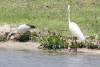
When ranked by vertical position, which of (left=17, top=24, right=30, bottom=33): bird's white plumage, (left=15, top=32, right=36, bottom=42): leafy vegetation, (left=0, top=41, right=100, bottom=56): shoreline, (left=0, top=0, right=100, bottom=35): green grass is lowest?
(left=0, top=41, right=100, bottom=56): shoreline

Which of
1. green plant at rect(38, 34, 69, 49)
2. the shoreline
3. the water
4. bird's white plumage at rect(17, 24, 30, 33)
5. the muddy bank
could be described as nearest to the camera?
the water

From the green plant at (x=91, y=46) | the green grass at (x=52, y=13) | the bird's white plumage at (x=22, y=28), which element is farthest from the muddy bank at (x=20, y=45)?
the green plant at (x=91, y=46)

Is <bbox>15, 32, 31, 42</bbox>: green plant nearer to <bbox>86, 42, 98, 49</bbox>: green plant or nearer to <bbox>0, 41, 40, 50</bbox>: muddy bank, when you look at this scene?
<bbox>0, 41, 40, 50</bbox>: muddy bank

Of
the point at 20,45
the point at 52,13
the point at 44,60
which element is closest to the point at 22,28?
the point at 20,45

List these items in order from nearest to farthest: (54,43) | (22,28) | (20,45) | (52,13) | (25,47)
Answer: (54,43) < (25,47) < (20,45) < (22,28) < (52,13)

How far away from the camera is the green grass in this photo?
43.9 feet

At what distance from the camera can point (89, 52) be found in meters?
9.33

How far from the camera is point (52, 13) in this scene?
16250mm

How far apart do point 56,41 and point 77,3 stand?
9510 mm

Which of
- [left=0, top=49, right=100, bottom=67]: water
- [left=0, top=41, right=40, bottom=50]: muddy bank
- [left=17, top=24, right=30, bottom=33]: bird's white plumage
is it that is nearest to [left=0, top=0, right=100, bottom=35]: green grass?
[left=17, top=24, right=30, bottom=33]: bird's white plumage

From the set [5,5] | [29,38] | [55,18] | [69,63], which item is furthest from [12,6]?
[69,63]

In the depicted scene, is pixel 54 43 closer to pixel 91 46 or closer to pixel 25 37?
pixel 91 46

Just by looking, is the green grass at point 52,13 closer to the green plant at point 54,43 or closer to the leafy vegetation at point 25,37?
the leafy vegetation at point 25,37

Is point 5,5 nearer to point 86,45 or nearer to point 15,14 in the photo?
point 15,14
